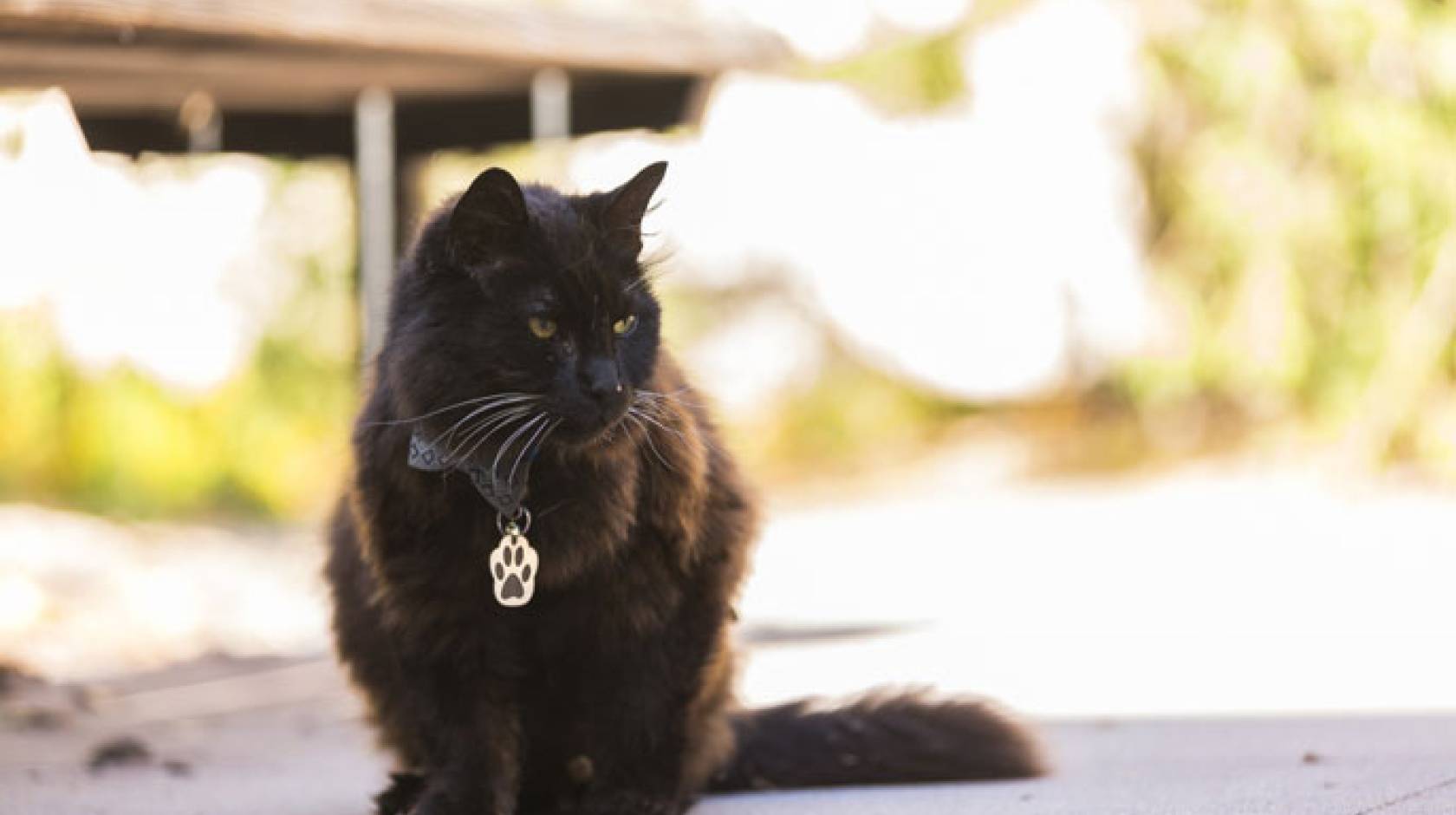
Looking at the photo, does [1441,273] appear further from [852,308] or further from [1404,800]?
[1404,800]

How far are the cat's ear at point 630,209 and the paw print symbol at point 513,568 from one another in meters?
0.48

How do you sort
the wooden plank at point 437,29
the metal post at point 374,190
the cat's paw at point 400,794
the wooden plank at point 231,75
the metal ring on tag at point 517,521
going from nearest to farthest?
the metal ring on tag at point 517,521 → the cat's paw at point 400,794 → the wooden plank at point 437,29 → the wooden plank at point 231,75 → the metal post at point 374,190

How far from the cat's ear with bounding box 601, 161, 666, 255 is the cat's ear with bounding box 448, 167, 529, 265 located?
166 mm

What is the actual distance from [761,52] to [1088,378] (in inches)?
213

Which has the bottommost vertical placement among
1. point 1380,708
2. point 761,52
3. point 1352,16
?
point 1380,708

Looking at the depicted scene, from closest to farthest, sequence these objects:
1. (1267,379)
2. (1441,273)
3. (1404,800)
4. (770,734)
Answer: (1404,800), (770,734), (1441,273), (1267,379)

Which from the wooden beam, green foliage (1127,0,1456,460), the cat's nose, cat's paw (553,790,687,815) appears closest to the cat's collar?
the cat's nose

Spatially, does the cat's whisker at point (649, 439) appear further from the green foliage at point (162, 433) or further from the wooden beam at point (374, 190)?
the green foliage at point (162, 433)

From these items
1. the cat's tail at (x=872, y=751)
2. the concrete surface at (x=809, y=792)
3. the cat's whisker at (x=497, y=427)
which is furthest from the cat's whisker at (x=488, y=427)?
the cat's tail at (x=872, y=751)

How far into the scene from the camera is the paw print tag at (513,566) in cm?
254

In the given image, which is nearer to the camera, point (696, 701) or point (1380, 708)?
point (696, 701)

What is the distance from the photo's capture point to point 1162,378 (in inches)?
354

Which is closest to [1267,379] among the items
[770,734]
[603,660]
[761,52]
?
[761,52]

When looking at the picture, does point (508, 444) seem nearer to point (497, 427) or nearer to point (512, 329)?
point (497, 427)
